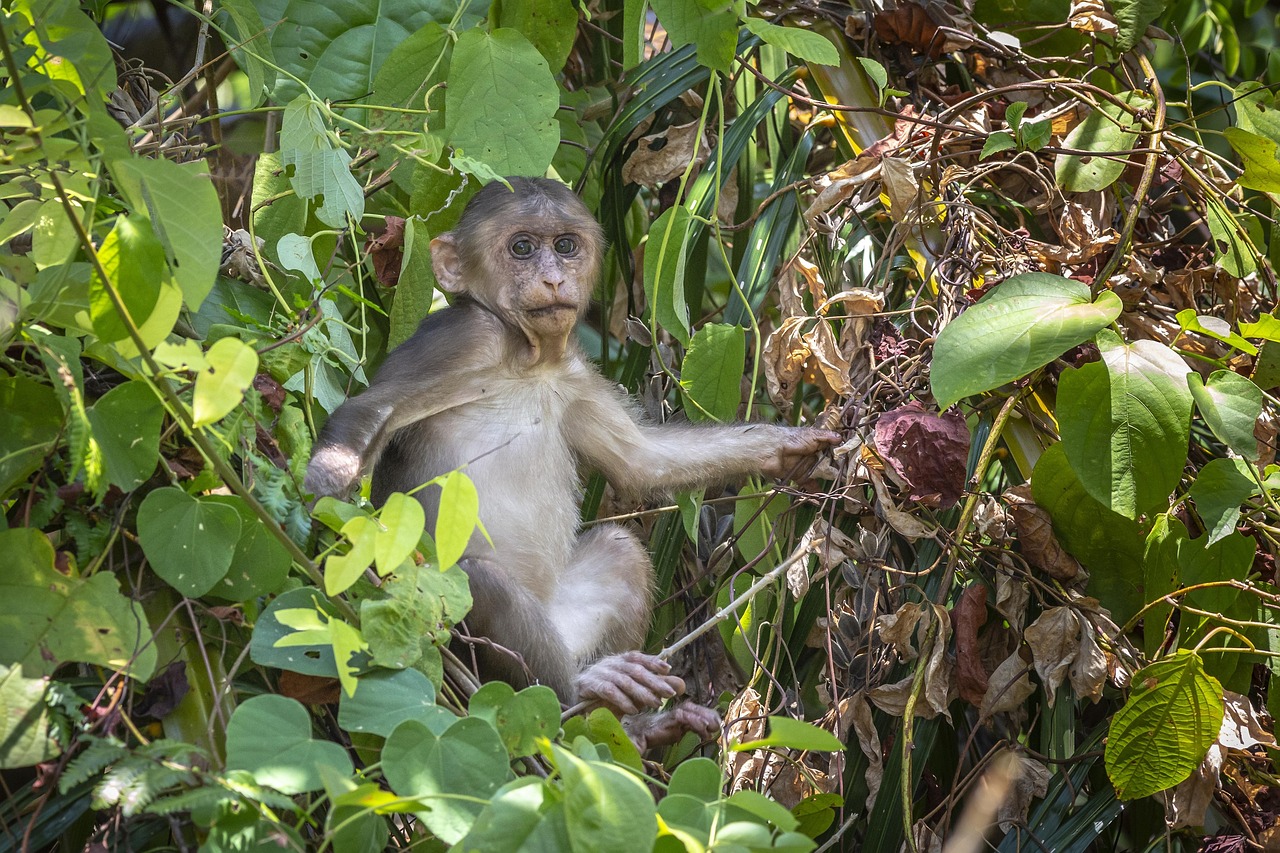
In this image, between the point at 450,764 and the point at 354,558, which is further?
the point at 450,764

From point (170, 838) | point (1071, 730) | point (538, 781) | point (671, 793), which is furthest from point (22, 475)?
point (1071, 730)

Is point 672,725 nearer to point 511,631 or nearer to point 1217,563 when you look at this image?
point 511,631

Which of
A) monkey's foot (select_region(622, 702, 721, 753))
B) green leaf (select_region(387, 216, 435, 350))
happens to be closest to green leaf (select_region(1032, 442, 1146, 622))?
monkey's foot (select_region(622, 702, 721, 753))

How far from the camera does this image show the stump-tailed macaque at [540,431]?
3.81 meters

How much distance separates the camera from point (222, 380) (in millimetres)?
1792

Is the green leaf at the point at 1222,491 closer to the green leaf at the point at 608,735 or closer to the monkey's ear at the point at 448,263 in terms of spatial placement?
the green leaf at the point at 608,735

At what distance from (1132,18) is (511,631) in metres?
2.60

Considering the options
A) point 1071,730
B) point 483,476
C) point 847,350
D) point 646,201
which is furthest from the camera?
point 646,201

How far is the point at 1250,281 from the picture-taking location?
355 centimetres

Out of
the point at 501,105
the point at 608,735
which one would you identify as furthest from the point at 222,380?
the point at 501,105

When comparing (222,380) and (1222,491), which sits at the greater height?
(222,380)

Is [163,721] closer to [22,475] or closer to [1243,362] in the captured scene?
[22,475]

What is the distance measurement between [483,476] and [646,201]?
4.87ft

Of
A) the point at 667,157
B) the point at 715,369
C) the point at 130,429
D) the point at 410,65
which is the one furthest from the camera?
the point at 667,157
